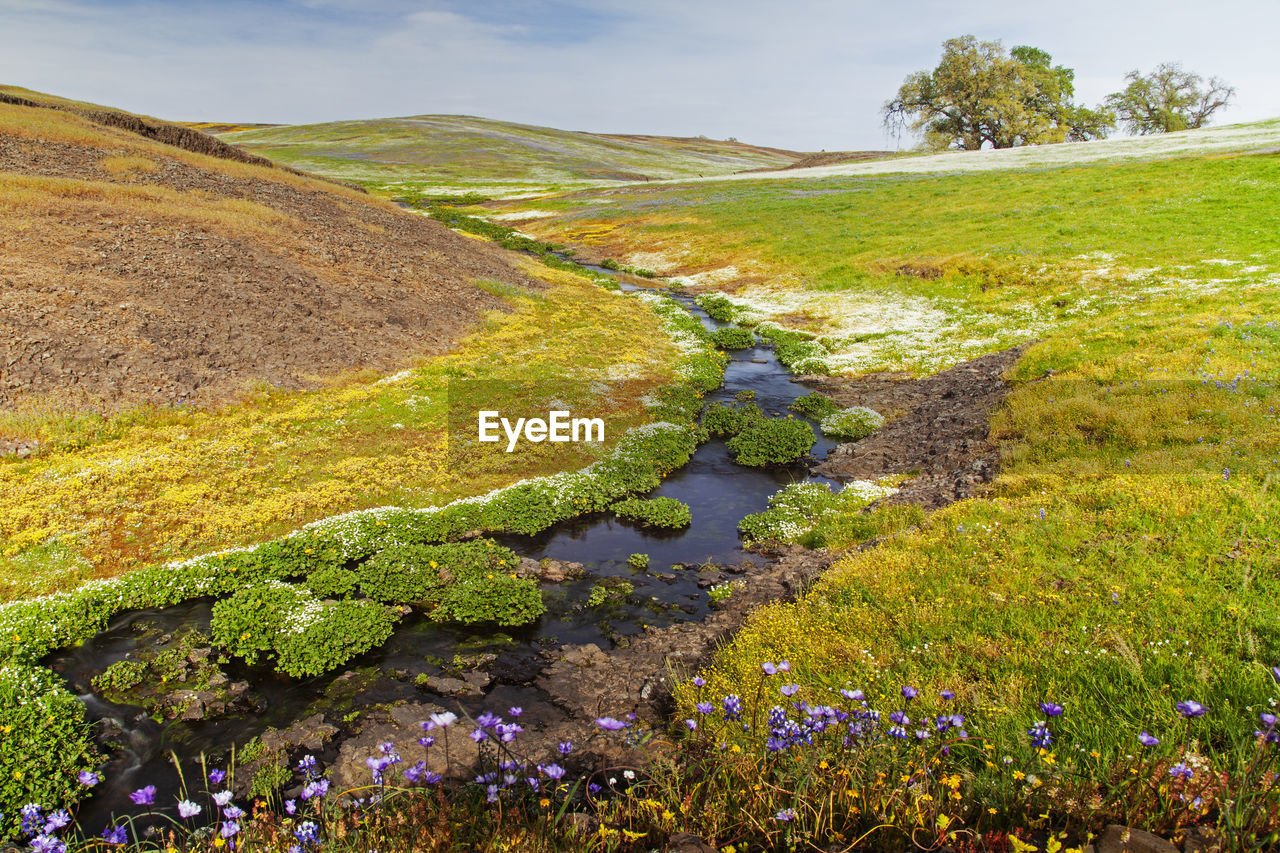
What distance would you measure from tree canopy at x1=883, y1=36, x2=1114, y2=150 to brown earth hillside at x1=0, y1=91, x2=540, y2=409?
88117mm

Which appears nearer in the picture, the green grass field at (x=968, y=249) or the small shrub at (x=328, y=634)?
the small shrub at (x=328, y=634)

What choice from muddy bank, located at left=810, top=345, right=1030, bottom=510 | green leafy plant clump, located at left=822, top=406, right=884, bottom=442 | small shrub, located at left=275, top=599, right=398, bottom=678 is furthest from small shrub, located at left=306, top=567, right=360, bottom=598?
green leafy plant clump, located at left=822, top=406, right=884, bottom=442

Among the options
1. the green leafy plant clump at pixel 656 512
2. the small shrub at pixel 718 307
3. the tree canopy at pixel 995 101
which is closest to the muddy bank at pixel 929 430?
the green leafy plant clump at pixel 656 512

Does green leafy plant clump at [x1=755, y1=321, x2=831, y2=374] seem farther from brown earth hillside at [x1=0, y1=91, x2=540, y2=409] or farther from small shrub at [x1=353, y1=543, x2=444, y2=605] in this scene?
small shrub at [x1=353, y1=543, x2=444, y2=605]

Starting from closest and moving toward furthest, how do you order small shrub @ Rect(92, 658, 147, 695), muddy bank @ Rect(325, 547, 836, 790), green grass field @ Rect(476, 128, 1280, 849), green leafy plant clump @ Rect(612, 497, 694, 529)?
green grass field @ Rect(476, 128, 1280, 849) < muddy bank @ Rect(325, 547, 836, 790) < small shrub @ Rect(92, 658, 147, 695) < green leafy plant clump @ Rect(612, 497, 694, 529)

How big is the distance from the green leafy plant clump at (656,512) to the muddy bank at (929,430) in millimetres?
5044

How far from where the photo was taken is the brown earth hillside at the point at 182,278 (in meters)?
18.9

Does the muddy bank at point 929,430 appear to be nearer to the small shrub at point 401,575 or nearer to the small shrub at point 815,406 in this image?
the small shrub at point 815,406

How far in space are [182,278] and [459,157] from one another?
148 m

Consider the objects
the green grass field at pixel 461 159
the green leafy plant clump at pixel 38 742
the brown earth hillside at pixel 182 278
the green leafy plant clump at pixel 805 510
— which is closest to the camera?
the green leafy plant clump at pixel 38 742

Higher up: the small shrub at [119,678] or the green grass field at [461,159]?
the green grass field at [461,159]

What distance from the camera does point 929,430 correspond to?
20094 mm

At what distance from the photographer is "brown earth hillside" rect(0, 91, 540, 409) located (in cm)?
1888

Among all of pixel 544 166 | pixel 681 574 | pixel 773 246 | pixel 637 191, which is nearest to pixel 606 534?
pixel 681 574
